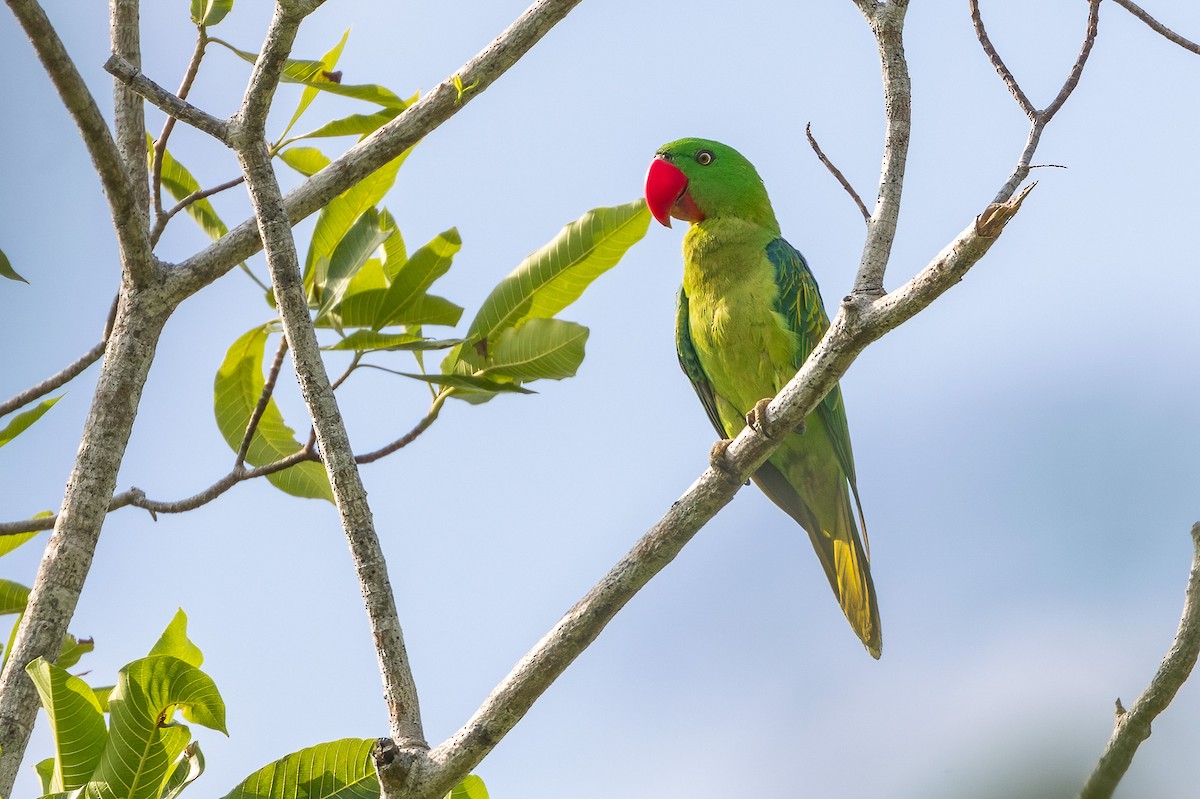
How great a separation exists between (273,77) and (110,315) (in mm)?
1011

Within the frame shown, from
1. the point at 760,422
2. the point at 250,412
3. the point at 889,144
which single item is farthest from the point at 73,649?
the point at 889,144

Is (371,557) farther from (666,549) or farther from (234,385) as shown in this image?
(234,385)

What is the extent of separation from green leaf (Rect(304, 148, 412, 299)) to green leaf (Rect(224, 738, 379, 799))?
1496mm

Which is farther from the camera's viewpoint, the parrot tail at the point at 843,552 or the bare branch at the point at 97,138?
the parrot tail at the point at 843,552

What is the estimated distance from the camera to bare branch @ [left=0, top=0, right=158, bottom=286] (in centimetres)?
240

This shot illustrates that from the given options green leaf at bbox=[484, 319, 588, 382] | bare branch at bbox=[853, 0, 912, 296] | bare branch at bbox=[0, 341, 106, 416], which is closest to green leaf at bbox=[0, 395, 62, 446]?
bare branch at bbox=[0, 341, 106, 416]

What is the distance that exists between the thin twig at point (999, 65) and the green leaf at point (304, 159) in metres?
2.08

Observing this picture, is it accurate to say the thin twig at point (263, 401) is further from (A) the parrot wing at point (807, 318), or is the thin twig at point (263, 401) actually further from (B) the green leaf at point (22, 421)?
(A) the parrot wing at point (807, 318)

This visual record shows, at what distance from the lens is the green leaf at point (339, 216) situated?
3289mm

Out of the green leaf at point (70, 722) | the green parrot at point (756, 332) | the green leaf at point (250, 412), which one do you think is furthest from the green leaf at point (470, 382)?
the green parrot at point (756, 332)

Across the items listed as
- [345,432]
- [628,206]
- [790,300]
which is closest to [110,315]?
[345,432]

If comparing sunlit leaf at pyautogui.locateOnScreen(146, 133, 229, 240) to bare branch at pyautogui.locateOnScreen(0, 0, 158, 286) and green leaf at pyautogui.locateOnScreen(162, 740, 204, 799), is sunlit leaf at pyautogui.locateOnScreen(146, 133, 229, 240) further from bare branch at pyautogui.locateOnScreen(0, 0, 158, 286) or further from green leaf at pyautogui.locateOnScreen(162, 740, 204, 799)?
green leaf at pyautogui.locateOnScreen(162, 740, 204, 799)

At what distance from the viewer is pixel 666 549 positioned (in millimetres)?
2361

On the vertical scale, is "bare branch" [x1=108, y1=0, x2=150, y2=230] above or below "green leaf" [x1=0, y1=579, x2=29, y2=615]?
above
